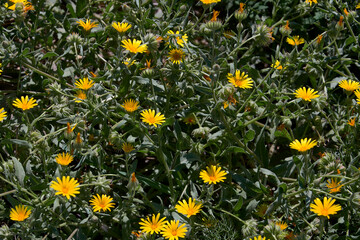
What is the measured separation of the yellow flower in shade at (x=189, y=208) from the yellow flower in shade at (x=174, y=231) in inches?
2.7

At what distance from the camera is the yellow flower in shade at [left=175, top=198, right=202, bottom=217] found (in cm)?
267

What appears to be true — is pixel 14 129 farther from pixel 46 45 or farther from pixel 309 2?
pixel 309 2

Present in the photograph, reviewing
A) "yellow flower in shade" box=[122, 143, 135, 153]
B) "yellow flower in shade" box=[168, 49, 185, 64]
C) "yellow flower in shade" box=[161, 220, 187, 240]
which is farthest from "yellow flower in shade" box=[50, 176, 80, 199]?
"yellow flower in shade" box=[168, 49, 185, 64]

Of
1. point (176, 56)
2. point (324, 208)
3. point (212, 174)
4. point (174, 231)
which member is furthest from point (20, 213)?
point (324, 208)

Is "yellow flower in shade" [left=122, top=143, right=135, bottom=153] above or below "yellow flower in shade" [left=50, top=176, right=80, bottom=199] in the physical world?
below

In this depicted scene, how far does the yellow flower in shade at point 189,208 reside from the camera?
2666 millimetres

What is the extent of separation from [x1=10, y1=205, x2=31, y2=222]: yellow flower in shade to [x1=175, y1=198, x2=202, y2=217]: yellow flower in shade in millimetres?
777

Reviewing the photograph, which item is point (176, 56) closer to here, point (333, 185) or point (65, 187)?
point (65, 187)

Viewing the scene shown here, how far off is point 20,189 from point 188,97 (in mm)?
1111

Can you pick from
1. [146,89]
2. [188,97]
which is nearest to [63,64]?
[146,89]

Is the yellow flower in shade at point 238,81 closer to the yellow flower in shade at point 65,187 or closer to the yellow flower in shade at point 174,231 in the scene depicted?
the yellow flower in shade at point 174,231

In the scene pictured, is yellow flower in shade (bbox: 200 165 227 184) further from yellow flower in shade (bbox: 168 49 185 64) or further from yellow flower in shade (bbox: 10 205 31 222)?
yellow flower in shade (bbox: 10 205 31 222)

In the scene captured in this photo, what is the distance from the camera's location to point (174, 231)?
103 inches

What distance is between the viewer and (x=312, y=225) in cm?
272
